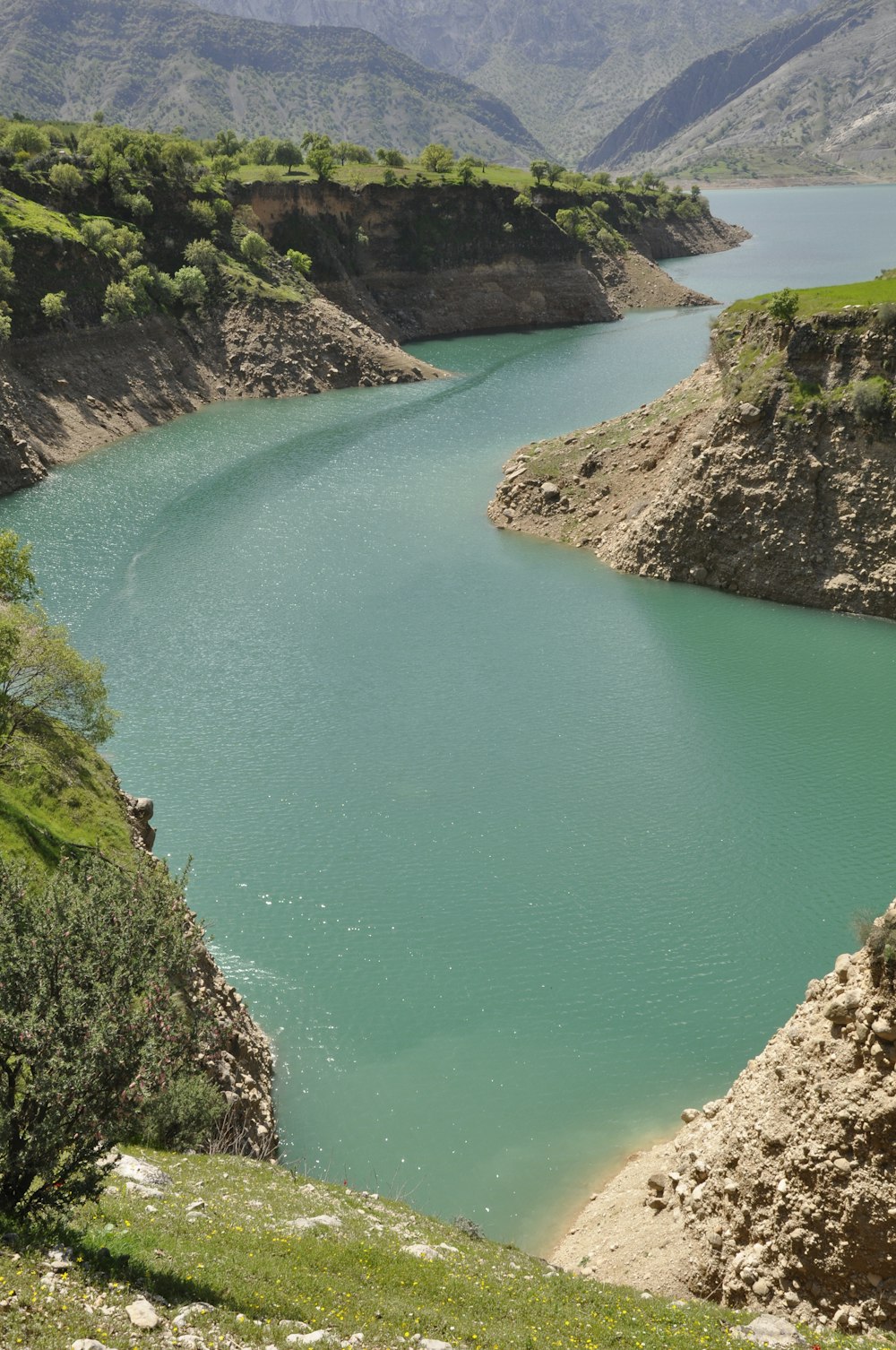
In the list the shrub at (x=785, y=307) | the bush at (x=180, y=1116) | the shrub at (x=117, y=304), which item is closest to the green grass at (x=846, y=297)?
the shrub at (x=785, y=307)

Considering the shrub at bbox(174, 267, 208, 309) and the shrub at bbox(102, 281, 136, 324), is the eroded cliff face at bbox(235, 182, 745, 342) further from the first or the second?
the shrub at bbox(102, 281, 136, 324)

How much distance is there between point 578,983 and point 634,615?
30.1m

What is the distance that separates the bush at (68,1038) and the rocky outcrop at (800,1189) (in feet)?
34.6

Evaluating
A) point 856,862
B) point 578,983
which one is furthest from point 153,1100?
point 856,862

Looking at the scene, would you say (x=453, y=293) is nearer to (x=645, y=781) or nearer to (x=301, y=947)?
(x=645, y=781)

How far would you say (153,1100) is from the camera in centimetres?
2170

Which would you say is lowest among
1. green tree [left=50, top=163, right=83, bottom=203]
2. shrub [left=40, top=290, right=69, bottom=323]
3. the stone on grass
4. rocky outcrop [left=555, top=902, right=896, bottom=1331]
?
the stone on grass

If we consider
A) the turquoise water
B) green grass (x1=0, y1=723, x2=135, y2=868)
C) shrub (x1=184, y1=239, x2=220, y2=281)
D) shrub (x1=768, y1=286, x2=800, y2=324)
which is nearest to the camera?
the turquoise water

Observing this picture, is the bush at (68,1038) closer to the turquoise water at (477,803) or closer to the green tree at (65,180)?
the turquoise water at (477,803)

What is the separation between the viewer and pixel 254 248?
4764 inches

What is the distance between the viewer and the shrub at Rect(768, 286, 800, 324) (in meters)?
57.7

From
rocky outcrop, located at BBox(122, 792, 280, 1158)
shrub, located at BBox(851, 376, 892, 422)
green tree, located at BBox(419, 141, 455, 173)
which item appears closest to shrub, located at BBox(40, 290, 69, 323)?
shrub, located at BBox(851, 376, 892, 422)

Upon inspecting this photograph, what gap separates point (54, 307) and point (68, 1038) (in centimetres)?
9102

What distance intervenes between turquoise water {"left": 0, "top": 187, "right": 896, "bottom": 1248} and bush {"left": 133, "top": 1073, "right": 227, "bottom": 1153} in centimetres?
426
